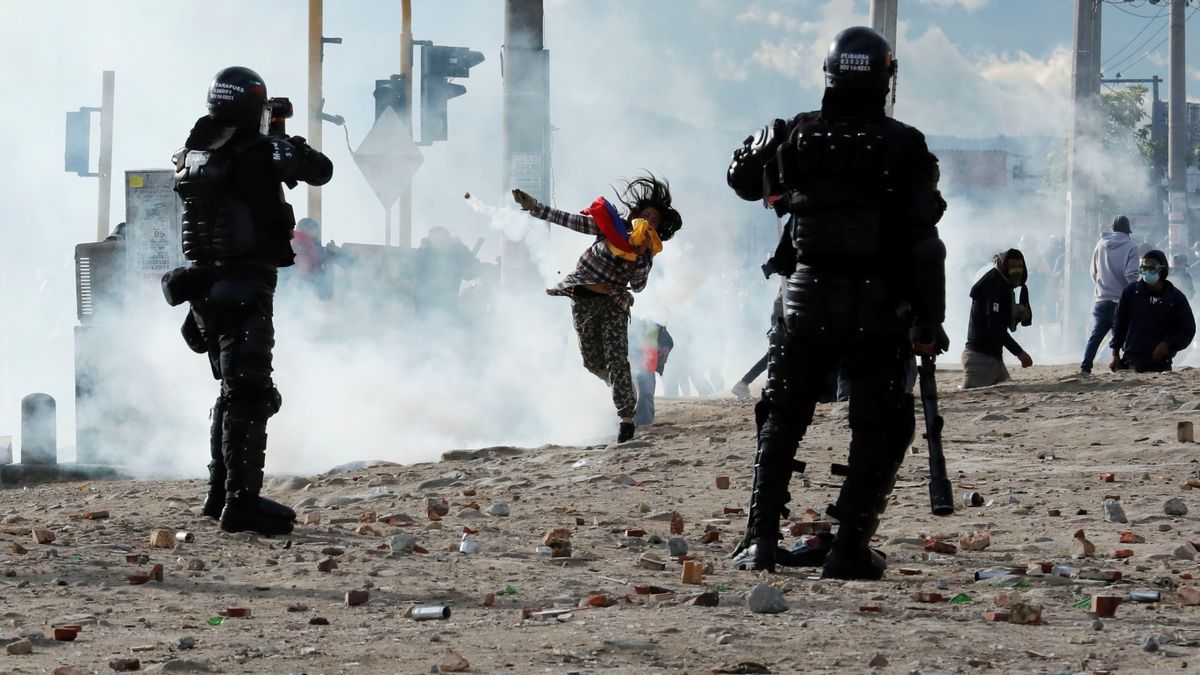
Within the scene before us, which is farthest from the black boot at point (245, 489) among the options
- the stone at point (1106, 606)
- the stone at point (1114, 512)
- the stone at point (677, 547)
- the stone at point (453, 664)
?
the stone at point (1106, 606)

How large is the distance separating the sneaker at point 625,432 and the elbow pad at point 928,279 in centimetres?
522

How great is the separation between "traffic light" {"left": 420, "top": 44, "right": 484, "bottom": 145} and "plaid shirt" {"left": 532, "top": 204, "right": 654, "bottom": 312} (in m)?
8.79

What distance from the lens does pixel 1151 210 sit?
5066 centimetres

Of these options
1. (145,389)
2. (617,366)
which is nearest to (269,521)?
(617,366)

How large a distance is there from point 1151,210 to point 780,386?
48.2m

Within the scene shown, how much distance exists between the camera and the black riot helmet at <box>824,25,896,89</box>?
210 inches

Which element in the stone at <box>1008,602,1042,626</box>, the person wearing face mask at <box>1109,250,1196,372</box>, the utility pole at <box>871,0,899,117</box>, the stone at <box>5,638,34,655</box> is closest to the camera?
the stone at <box>5,638,34,655</box>

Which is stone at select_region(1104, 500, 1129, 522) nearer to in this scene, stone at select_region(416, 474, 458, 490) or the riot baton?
the riot baton

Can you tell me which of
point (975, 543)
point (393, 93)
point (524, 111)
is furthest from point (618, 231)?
point (393, 93)

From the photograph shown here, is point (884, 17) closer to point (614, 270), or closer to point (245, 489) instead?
point (614, 270)

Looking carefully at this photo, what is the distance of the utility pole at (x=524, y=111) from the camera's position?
45.5 ft

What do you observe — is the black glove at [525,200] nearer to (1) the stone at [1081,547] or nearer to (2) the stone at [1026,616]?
(1) the stone at [1081,547]

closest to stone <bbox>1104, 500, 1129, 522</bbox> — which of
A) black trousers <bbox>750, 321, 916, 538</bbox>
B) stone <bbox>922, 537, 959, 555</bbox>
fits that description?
stone <bbox>922, 537, 959, 555</bbox>

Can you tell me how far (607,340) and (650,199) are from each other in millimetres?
930
